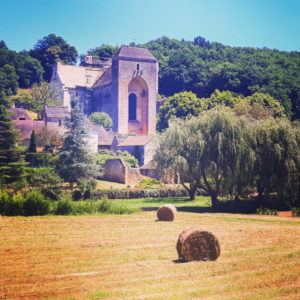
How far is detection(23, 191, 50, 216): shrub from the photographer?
25.4 meters

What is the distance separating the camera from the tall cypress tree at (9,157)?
119 feet

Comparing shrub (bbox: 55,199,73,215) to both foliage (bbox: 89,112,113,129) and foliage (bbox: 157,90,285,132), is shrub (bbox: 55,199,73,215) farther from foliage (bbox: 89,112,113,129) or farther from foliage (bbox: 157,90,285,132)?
foliage (bbox: 89,112,113,129)

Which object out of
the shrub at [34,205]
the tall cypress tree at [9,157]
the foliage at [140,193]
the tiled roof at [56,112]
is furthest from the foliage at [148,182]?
the tiled roof at [56,112]

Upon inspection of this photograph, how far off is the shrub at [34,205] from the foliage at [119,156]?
2438cm

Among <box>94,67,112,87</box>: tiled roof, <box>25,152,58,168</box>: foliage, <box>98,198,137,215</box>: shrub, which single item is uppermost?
<box>94,67,112,87</box>: tiled roof

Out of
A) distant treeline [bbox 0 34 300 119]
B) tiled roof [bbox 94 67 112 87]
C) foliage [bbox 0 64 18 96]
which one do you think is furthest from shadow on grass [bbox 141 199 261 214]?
foliage [bbox 0 64 18 96]

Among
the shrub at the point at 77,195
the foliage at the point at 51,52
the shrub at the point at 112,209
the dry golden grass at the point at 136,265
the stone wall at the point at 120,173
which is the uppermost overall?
the foliage at the point at 51,52

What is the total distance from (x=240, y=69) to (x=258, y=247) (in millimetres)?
76196

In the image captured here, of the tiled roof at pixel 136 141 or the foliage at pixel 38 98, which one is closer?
the tiled roof at pixel 136 141

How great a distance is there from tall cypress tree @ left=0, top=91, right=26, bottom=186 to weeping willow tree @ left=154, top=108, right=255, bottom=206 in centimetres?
1176

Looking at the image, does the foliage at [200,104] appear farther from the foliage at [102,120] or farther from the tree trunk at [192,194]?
the tree trunk at [192,194]

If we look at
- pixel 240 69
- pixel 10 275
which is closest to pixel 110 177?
pixel 10 275

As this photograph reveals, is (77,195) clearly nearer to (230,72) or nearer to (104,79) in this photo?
(104,79)

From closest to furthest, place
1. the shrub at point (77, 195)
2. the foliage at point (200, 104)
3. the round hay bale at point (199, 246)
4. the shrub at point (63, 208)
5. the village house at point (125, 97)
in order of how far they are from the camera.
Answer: the round hay bale at point (199, 246), the shrub at point (63, 208), the shrub at point (77, 195), the village house at point (125, 97), the foliage at point (200, 104)
